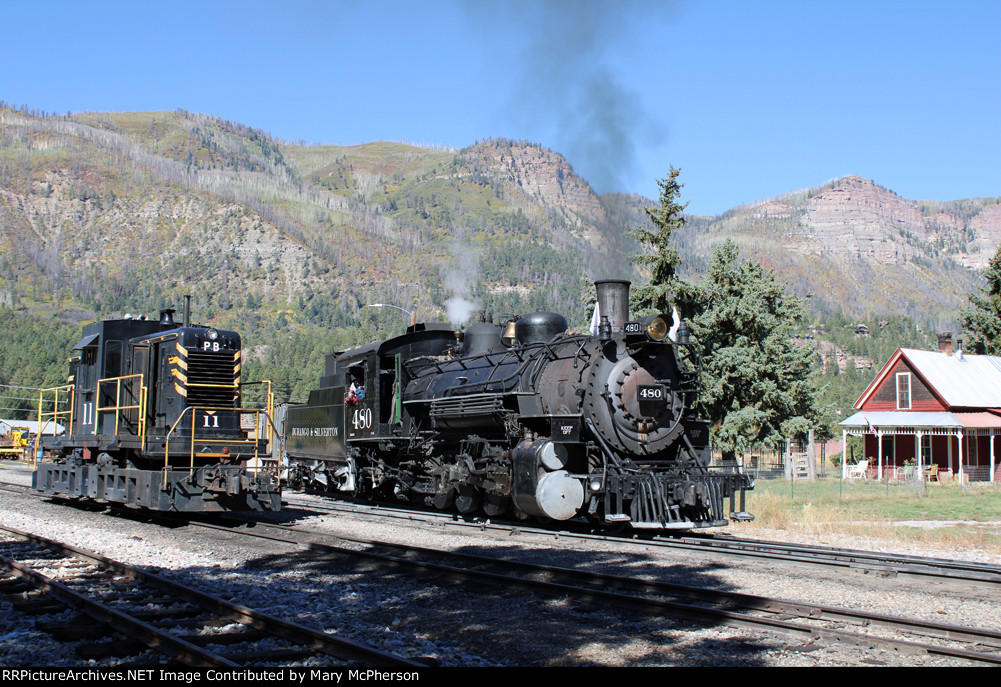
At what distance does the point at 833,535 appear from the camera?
1594 cm

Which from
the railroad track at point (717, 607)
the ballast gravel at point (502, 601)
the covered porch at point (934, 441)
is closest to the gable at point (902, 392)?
the covered porch at point (934, 441)

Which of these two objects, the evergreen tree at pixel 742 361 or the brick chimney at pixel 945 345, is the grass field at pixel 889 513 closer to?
the evergreen tree at pixel 742 361

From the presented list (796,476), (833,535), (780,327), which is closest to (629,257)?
(780,327)

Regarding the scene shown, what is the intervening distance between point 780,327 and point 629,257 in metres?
8.94

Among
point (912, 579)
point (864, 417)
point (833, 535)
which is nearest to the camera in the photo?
point (912, 579)

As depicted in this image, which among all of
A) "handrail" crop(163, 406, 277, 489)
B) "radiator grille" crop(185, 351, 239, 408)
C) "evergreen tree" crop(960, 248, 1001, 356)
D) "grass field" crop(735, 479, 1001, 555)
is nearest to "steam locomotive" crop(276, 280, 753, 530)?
"grass field" crop(735, 479, 1001, 555)

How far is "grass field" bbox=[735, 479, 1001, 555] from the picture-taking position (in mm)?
16016

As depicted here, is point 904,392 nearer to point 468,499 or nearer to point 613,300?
point 613,300

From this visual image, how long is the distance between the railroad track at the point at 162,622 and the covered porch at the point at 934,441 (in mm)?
34076

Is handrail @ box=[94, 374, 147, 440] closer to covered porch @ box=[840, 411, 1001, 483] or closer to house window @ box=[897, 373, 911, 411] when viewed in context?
covered porch @ box=[840, 411, 1001, 483]

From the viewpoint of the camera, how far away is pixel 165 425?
1611cm

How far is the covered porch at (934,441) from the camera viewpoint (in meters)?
38.0

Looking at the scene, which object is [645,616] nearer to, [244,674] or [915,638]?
[915,638]

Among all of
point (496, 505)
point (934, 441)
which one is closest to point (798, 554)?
point (496, 505)
